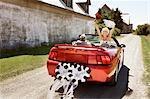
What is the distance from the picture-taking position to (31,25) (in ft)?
58.0

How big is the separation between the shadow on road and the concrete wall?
8.26m

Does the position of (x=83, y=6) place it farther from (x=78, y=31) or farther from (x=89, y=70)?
(x=89, y=70)

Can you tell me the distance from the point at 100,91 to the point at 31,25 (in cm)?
1194

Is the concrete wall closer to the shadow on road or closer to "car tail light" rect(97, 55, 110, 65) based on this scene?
the shadow on road

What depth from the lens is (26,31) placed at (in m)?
16.9

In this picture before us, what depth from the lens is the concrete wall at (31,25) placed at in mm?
14602

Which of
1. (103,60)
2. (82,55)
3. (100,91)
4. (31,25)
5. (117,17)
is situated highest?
(117,17)

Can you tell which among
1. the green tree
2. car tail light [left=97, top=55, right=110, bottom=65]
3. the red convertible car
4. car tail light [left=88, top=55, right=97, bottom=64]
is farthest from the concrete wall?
the green tree

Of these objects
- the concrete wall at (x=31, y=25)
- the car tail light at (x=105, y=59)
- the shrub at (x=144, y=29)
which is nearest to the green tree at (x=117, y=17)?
the shrub at (x=144, y=29)

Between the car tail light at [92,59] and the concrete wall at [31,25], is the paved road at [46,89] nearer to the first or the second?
the car tail light at [92,59]

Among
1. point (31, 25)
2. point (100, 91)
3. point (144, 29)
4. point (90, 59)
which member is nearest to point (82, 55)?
point (90, 59)

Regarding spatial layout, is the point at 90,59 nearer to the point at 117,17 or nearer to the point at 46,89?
the point at 46,89

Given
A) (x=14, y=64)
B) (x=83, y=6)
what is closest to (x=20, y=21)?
(x=14, y=64)

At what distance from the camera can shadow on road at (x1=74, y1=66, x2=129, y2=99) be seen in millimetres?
6168
